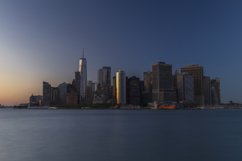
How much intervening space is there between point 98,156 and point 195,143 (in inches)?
658

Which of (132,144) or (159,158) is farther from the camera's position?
(132,144)

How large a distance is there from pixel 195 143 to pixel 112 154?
48.3ft

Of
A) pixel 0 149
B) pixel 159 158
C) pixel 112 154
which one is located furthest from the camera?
pixel 0 149

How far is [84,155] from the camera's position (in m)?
38.0

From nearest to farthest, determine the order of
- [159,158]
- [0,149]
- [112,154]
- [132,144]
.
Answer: [159,158] < [112,154] < [0,149] < [132,144]

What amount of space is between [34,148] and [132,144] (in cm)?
1326

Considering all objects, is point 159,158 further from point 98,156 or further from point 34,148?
point 34,148

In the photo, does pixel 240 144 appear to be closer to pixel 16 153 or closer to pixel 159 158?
pixel 159 158

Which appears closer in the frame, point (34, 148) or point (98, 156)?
point (98, 156)

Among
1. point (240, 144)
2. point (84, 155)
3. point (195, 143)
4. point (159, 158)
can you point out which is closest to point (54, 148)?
point (84, 155)

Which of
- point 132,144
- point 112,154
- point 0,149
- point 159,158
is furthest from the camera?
point 132,144

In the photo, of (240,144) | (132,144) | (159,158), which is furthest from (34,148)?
(240,144)

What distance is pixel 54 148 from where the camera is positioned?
43.0 meters

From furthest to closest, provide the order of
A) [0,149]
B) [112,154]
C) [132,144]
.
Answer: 1. [132,144]
2. [0,149]
3. [112,154]
